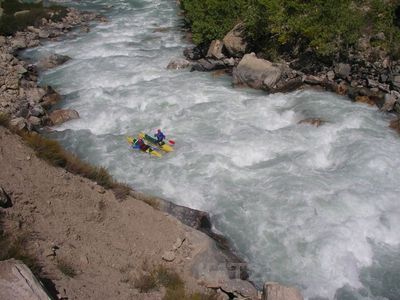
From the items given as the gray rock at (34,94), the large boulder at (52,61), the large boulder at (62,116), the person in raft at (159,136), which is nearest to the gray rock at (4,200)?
the person in raft at (159,136)

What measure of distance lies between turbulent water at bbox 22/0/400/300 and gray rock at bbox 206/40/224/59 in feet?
6.29

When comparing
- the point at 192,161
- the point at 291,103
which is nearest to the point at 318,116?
the point at 291,103

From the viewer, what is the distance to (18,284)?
4.82 m

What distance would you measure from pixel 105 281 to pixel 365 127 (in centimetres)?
945

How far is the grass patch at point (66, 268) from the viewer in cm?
607

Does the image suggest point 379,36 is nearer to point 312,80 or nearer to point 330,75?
point 330,75

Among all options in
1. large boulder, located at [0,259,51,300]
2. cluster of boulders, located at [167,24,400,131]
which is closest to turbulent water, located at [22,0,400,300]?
cluster of boulders, located at [167,24,400,131]

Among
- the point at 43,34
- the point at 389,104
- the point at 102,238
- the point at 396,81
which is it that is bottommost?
the point at 43,34

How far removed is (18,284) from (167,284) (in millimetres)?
2482

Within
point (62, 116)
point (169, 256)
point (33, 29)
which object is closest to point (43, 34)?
point (33, 29)

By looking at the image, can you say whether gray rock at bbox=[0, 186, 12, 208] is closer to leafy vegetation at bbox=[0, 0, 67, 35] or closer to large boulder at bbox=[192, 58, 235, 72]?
large boulder at bbox=[192, 58, 235, 72]

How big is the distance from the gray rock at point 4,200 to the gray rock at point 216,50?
13904mm

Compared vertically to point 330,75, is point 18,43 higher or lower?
lower

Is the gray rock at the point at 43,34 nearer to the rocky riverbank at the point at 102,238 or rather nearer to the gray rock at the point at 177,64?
the gray rock at the point at 177,64
